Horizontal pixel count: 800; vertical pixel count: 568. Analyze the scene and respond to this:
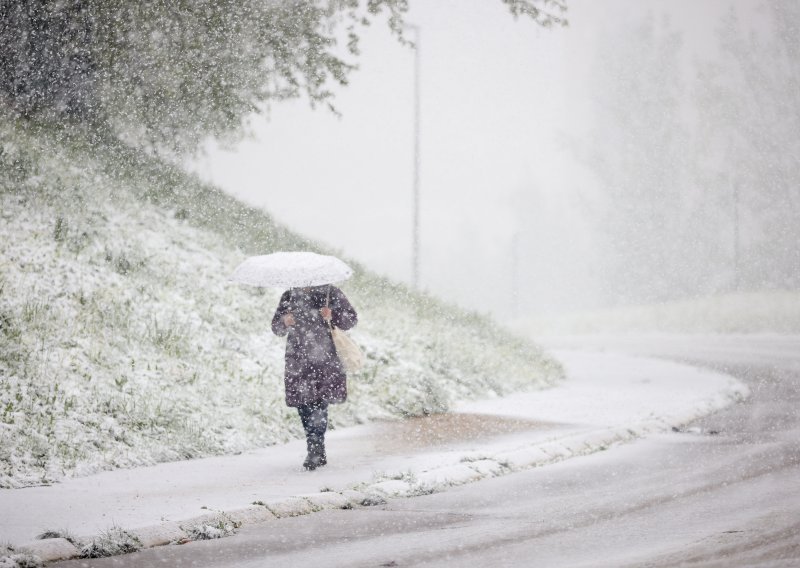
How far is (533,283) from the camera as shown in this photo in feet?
308

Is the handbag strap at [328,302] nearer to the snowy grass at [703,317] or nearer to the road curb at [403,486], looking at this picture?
the road curb at [403,486]

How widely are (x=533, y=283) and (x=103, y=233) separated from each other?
81011mm

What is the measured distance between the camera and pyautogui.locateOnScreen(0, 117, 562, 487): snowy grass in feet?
32.7

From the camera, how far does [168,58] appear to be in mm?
16922

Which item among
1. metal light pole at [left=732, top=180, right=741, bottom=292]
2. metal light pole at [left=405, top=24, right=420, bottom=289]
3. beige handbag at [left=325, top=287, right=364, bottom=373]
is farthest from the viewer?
metal light pole at [left=732, top=180, right=741, bottom=292]

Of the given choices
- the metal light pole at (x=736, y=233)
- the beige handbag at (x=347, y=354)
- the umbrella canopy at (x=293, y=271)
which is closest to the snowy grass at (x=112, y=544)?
the umbrella canopy at (x=293, y=271)

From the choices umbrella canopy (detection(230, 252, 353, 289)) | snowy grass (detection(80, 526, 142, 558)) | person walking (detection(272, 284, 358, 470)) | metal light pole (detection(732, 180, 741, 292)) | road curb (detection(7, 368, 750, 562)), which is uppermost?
metal light pole (detection(732, 180, 741, 292))

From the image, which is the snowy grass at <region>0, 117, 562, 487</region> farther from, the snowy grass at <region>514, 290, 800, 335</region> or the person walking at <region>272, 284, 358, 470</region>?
the snowy grass at <region>514, 290, 800, 335</region>

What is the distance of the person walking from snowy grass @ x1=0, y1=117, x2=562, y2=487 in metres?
1.58

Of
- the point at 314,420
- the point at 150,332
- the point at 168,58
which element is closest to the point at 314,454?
the point at 314,420

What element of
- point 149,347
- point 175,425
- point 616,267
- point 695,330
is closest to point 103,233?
point 149,347

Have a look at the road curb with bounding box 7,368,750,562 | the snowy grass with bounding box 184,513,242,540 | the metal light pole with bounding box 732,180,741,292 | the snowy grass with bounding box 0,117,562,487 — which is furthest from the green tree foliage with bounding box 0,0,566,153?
the metal light pole with bounding box 732,180,741,292

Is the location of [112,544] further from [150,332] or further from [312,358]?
[150,332]

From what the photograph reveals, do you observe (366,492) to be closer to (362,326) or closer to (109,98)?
(362,326)
